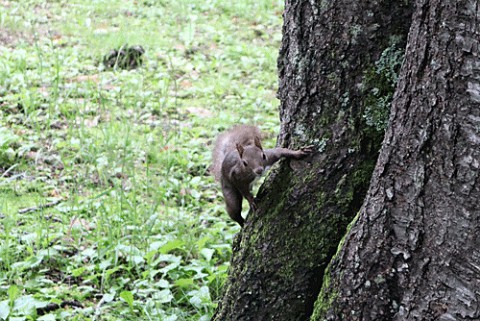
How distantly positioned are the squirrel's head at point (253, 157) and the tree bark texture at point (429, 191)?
831 millimetres

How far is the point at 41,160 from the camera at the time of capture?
209 inches

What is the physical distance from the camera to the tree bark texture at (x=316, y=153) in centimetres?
269

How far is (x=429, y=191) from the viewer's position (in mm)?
2188

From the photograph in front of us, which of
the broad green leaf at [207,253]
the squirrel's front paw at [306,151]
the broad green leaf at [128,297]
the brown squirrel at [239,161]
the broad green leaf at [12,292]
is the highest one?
the squirrel's front paw at [306,151]

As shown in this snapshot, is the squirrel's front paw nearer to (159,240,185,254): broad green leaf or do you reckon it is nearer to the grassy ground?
the grassy ground

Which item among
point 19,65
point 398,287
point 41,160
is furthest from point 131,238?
point 19,65

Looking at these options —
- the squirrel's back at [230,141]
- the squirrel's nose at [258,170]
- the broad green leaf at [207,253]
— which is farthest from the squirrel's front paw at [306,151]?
the broad green leaf at [207,253]

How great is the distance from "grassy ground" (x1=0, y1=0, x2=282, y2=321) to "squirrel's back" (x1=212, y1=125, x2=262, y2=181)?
0.56 m

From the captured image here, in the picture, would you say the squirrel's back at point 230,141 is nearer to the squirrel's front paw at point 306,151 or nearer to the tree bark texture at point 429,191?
the squirrel's front paw at point 306,151

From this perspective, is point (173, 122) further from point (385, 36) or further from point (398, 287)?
point (398, 287)

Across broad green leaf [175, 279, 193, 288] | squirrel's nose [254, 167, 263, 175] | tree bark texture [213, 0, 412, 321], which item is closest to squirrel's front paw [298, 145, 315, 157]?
tree bark texture [213, 0, 412, 321]

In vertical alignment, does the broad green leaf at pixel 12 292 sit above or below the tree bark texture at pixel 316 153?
below

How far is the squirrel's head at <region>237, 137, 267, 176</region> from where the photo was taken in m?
3.21

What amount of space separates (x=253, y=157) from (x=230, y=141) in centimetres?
48
